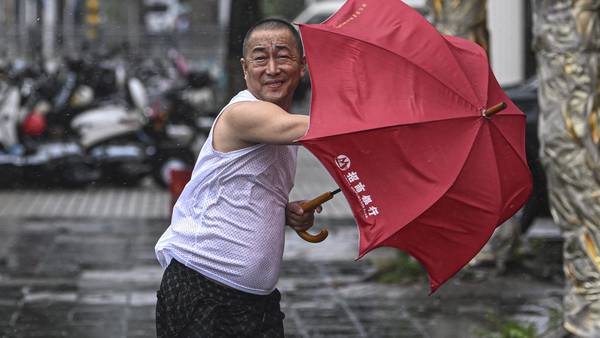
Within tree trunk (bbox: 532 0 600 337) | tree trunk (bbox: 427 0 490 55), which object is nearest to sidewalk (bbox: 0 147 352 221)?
tree trunk (bbox: 427 0 490 55)

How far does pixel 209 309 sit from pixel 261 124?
2.21 ft

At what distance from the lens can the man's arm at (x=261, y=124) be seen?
3916 mm

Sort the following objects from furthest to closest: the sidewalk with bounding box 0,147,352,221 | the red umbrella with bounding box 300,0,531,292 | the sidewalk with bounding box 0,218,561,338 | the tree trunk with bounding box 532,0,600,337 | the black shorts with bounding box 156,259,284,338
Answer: the sidewalk with bounding box 0,147,352,221 → the sidewalk with bounding box 0,218,561,338 → the tree trunk with bounding box 532,0,600,337 → the black shorts with bounding box 156,259,284,338 → the red umbrella with bounding box 300,0,531,292

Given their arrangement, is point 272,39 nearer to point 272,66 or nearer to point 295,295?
point 272,66

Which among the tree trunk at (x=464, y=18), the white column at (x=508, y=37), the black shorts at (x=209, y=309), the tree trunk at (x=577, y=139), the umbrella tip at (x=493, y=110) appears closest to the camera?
the umbrella tip at (x=493, y=110)

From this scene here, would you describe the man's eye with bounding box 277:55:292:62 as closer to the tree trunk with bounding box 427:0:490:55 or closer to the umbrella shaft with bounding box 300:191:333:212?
the umbrella shaft with bounding box 300:191:333:212

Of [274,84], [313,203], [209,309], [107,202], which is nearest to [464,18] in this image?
[313,203]

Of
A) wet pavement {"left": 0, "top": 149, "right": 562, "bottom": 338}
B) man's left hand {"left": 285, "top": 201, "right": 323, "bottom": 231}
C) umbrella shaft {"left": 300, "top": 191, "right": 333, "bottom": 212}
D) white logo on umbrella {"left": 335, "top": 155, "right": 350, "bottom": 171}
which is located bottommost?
wet pavement {"left": 0, "top": 149, "right": 562, "bottom": 338}

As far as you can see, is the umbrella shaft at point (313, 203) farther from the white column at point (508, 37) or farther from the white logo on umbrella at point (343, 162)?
the white column at point (508, 37)

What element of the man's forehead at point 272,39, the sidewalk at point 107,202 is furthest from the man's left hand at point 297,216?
the sidewalk at point 107,202

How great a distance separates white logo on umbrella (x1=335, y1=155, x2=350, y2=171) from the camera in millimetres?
3902

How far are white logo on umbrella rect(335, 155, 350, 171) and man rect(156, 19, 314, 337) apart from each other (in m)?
0.22

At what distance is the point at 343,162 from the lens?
12.9 ft

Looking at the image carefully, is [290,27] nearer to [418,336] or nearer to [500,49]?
[418,336]
